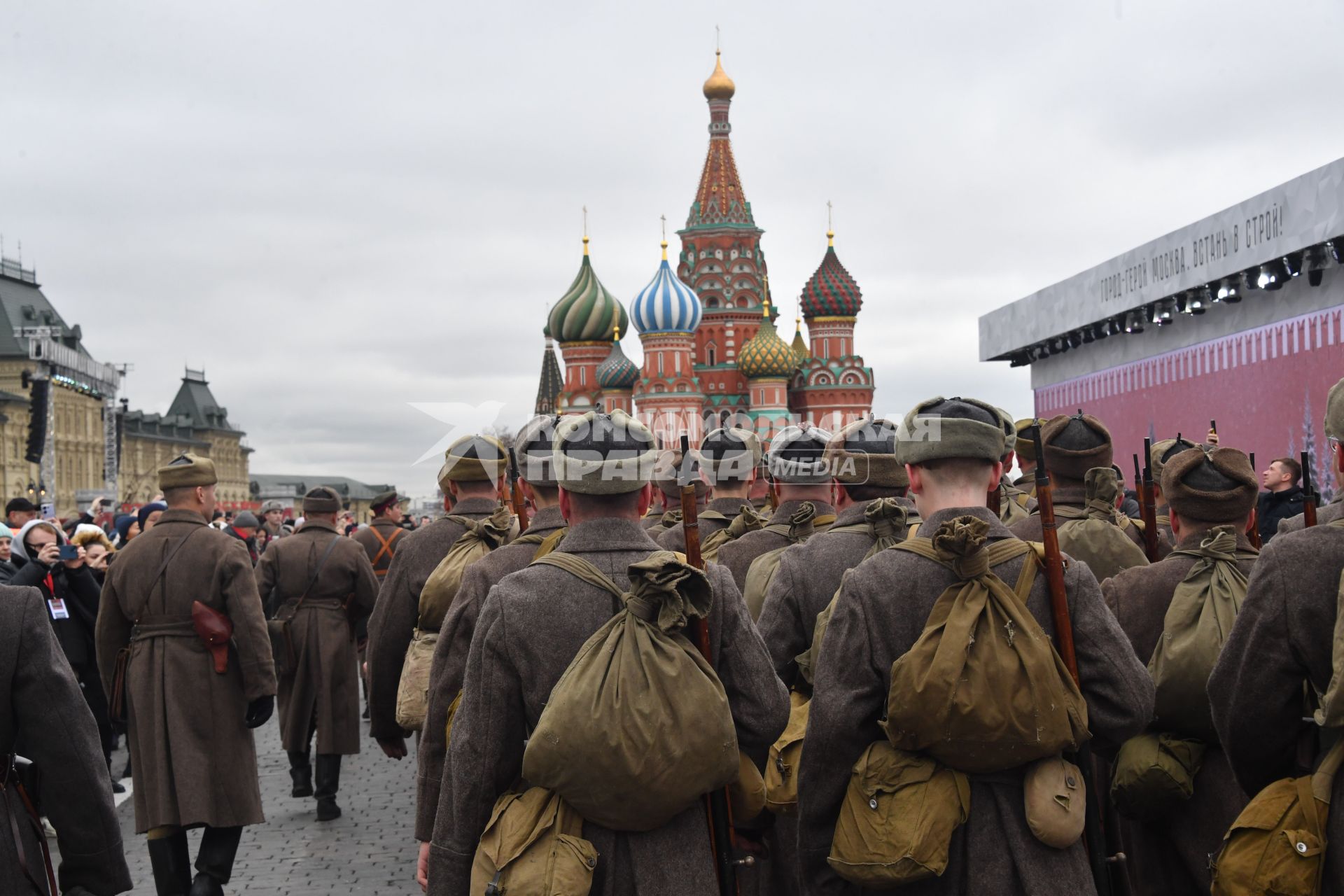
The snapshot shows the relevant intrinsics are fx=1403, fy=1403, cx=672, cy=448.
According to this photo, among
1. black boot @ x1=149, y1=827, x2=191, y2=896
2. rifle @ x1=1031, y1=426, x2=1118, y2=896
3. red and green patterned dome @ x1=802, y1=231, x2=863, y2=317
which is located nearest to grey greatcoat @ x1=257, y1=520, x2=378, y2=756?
black boot @ x1=149, y1=827, x2=191, y2=896

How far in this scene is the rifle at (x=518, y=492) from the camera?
5370 mm

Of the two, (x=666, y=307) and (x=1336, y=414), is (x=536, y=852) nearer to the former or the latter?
(x=1336, y=414)

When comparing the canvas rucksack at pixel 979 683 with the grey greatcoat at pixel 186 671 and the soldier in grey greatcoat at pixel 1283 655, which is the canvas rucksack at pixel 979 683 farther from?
the grey greatcoat at pixel 186 671

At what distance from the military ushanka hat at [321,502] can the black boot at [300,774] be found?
158 centimetres

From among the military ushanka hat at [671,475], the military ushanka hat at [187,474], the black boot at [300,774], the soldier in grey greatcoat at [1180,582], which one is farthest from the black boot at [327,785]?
the soldier in grey greatcoat at [1180,582]

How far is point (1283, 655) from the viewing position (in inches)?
128

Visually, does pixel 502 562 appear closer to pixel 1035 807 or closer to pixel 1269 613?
pixel 1035 807

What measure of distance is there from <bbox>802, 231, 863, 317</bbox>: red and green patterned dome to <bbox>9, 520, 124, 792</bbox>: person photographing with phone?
53358mm

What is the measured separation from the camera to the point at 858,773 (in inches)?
126

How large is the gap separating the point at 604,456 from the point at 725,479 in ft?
12.9

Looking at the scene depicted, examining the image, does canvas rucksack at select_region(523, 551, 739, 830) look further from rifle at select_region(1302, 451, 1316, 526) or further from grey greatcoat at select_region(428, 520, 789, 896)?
rifle at select_region(1302, 451, 1316, 526)

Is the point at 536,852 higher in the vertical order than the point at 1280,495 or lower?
lower

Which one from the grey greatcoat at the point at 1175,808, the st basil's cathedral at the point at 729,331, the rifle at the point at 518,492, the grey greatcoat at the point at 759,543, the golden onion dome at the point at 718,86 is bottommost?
the grey greatcoat at the point at 1175,808

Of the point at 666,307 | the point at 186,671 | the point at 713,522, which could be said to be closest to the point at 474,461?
the point at 713,522
